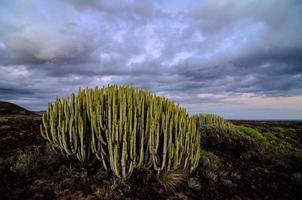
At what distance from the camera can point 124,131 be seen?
473cm

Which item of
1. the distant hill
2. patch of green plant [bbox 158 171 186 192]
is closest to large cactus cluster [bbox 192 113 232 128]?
patch of green plant [bbox 158 171 186 192]

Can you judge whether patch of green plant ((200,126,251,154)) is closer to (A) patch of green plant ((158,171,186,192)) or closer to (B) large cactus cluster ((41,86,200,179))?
(B) large cactus cluster ((41,86,200,179))

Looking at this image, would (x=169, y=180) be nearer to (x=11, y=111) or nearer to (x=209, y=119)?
(x=209, y=119)

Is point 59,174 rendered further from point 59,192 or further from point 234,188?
point 234,188

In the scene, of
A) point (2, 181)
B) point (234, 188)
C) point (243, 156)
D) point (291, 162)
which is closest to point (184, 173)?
point (234, 188)

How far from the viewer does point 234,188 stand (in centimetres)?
560

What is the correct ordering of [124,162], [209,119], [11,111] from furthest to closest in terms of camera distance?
[11,111] < [209,119] < [124,162]

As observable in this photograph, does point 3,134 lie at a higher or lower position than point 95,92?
lower

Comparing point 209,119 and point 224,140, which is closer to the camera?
point 224,140

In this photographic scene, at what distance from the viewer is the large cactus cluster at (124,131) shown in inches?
188

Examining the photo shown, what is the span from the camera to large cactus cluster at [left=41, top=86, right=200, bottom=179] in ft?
15.7

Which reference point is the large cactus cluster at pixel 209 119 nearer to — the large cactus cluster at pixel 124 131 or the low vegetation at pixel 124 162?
the low vegetation at pixel 124 162

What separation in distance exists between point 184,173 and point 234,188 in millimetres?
1342

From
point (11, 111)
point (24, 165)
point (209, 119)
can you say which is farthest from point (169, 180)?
point (11, 111)
